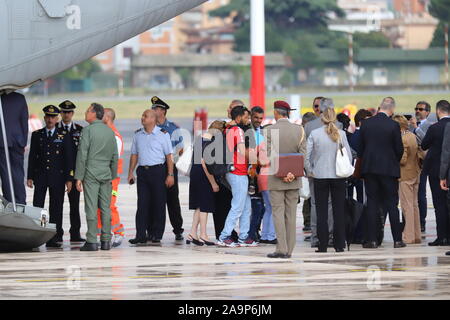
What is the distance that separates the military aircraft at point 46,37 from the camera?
14180 mm

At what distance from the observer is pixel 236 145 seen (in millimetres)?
15203

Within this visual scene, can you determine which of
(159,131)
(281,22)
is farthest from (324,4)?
(159,131)

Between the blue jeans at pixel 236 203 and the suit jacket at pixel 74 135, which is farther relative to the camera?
the suit jacket at pixel 74 135

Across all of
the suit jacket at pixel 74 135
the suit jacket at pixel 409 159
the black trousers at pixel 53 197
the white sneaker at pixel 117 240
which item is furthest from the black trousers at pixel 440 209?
the black trousers at pixel 53 197

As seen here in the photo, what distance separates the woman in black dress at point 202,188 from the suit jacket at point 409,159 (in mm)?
2582

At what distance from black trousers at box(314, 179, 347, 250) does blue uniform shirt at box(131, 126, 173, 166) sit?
242 centimetres

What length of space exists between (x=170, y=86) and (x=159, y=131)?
102664 mm

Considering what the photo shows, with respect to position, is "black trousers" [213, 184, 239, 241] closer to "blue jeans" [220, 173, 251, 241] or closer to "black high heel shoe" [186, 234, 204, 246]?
"black high heel shoe" [186, 234, 204, 246]

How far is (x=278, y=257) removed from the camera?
1384cm

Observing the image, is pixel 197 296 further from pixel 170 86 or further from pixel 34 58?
pixel 170 86

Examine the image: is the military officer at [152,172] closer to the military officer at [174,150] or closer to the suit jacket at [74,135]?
the military officer at [174,150]

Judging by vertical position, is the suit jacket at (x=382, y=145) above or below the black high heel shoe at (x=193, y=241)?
above

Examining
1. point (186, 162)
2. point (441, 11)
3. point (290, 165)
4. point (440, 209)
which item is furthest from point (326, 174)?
point (441, 11)

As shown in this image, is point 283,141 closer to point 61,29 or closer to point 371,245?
point 371,245
